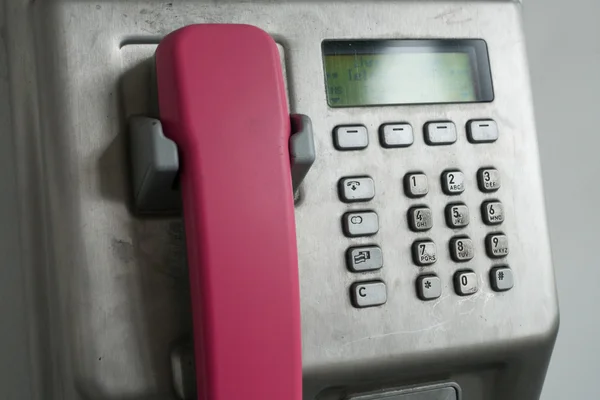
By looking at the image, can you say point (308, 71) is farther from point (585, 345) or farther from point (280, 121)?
Result: point (585, 345)

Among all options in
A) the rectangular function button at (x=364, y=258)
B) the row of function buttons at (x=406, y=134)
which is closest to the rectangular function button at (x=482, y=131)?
the row of function buttons at (x=406, y=134)

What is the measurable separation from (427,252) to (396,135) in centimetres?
8

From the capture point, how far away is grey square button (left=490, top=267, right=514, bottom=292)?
466mm

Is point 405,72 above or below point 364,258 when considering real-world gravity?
above

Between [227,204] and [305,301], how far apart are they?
8cm

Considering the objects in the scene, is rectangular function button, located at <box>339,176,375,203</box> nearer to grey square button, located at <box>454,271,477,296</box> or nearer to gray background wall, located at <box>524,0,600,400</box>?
grey square button, located at <box>454,271,477,296</box>

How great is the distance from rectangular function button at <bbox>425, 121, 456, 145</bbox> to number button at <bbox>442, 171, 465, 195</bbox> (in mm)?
21

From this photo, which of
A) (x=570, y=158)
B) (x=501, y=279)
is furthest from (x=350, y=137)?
(x=570, y=158)

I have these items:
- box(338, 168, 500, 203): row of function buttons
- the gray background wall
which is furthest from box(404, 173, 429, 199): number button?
the gray background wall

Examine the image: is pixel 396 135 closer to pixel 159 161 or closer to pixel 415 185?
pixel 415 185

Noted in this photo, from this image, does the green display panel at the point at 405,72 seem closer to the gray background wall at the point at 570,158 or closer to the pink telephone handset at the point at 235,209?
the pink telephone handset at the point at 235,209

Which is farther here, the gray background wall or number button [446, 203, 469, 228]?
the gray background wall

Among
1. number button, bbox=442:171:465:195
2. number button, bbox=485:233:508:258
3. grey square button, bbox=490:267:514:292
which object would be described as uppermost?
number button, bbox=442:171:465:195

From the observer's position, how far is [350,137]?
0.45m
